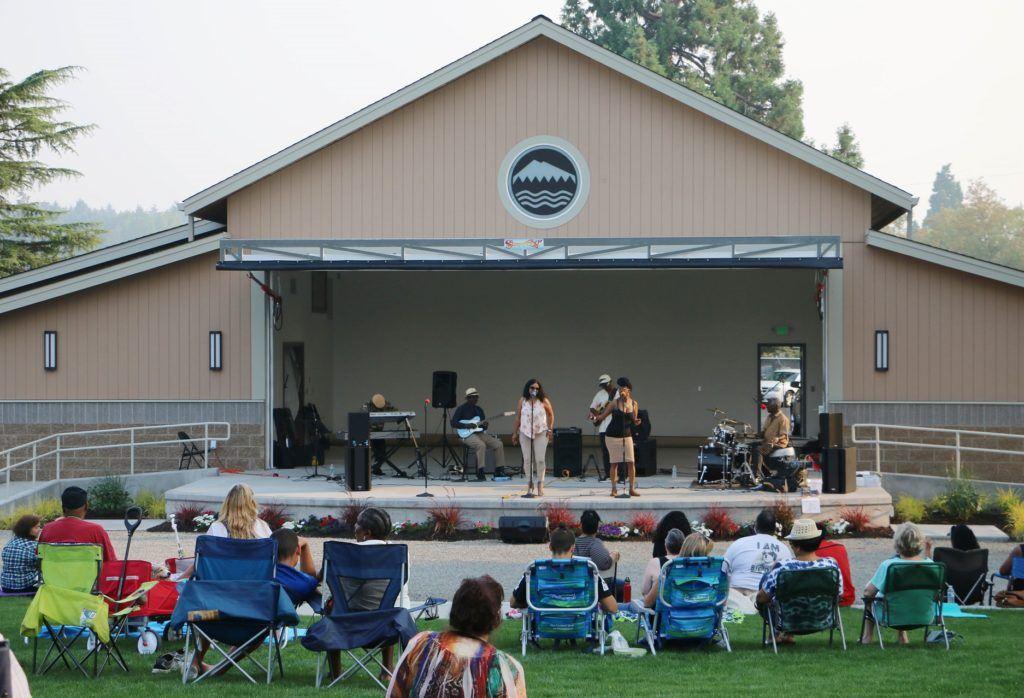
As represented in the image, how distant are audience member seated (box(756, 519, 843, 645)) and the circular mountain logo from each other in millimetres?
10564

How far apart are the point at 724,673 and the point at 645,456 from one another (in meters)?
11.2

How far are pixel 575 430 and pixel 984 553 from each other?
8705 millimetres

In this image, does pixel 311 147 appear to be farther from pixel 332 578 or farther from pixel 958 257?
pixel 332 578

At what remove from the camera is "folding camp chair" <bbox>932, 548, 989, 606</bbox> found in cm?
1077

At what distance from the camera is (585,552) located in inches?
396

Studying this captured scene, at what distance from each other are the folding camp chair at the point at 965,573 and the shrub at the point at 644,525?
16.2 feet

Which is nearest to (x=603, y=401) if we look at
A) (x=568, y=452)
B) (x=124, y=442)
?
(x=568, y=452)

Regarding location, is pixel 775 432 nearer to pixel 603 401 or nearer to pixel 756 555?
pixel 603 401

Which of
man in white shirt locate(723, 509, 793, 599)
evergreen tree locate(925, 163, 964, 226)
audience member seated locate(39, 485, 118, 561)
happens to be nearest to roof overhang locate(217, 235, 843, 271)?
man in white shirt locate(723, 509, 793, 599)

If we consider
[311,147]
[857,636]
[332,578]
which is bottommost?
[857,636]

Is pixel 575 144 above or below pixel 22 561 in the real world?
above

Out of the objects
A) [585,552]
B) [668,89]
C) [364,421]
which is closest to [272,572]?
[585,552]

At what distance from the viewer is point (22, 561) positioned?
9.74 metres

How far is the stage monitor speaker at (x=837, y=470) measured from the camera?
634 inches
